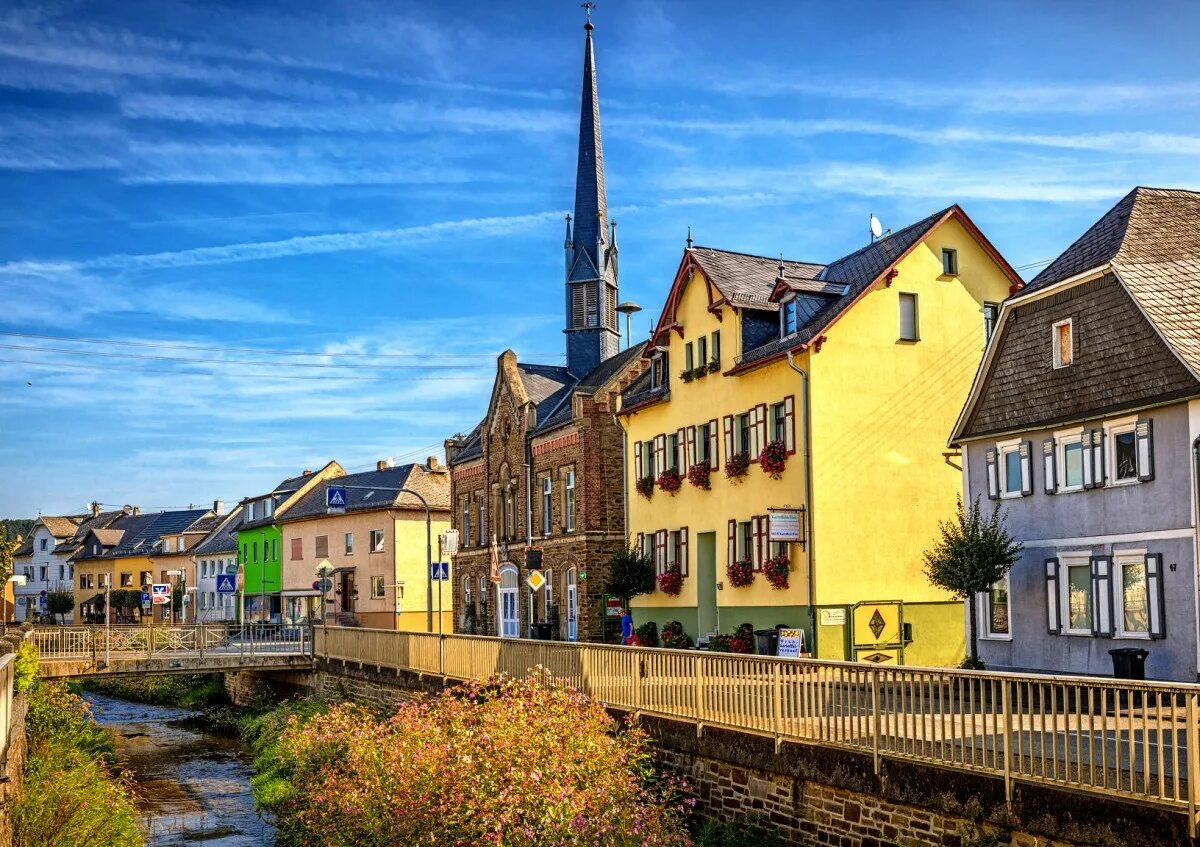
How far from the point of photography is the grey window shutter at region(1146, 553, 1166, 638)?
20656 mm

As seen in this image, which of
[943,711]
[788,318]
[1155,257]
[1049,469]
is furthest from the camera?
[788,318]

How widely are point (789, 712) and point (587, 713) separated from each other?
270cm

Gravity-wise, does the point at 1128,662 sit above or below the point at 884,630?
above

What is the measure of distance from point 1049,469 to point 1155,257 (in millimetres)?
4217

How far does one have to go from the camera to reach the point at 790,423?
31219mm

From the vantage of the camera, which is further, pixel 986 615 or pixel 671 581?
pixel 671 581

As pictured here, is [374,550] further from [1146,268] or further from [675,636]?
[1146,268]

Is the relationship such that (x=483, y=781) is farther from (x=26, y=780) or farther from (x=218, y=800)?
(x=218, y=800)

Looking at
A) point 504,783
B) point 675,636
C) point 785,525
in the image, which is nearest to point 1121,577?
point 785,525

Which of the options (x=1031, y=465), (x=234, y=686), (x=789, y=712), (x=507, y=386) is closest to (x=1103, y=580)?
(x=1031, y=465)

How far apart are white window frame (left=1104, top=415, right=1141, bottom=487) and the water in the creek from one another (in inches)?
649

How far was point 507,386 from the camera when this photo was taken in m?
48.6

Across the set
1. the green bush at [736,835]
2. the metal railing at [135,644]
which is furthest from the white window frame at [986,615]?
the metal railing at [135,644]

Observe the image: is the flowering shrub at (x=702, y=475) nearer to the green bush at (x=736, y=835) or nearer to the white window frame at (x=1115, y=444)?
the white window frame at (x=1115, y=444)
